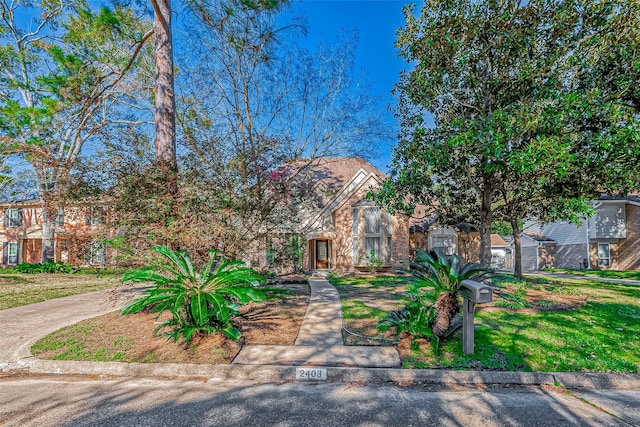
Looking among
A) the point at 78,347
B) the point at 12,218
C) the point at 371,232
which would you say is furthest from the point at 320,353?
the point at 12,218

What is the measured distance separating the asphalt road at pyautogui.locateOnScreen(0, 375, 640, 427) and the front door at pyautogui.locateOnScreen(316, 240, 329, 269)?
58.6ft

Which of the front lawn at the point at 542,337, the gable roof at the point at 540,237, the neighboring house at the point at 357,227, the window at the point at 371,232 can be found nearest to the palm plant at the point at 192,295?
the front lawn at the point at 542,337

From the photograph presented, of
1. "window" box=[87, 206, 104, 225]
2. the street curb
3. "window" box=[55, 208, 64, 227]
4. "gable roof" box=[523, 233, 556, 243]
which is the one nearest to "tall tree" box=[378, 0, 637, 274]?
the street curb

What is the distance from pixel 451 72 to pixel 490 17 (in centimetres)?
171

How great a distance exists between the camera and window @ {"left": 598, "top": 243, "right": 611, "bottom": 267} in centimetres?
2406

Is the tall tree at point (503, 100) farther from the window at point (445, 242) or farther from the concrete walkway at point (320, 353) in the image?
the window at point (445, 242)

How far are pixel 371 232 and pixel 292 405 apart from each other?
1547 cm

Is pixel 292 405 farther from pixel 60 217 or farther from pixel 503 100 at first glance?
pixel 503 100

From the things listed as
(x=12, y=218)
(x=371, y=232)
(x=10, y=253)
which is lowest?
(x=10, y=253)

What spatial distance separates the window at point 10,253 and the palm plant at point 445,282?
120 feet

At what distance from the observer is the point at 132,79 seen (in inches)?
488

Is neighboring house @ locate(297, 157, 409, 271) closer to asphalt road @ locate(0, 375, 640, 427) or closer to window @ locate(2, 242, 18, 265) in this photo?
asphalt road @ locate(0, 375, 640, 427)

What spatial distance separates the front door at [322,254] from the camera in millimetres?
22234

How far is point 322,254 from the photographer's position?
22.4 metres
